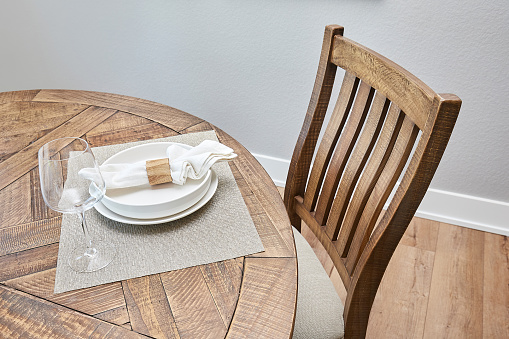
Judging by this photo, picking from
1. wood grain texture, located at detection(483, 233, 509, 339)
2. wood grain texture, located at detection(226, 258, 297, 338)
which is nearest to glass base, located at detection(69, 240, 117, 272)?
wood grain texture, located at detection(226, 258, 297, 338)

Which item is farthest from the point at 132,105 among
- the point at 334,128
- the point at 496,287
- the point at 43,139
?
the point at 496,287

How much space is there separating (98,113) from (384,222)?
32.8 inches

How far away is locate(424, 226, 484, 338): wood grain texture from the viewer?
1.61m

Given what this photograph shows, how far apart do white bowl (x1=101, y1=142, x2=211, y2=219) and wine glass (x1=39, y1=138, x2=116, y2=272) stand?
9 cm

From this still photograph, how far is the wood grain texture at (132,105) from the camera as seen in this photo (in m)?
1.23

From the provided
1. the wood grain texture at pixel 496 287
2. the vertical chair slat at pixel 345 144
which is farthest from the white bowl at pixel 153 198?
the wood grain texture at pixel 496 287

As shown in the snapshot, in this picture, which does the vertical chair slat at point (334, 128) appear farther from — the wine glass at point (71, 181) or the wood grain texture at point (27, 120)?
the wood grain texture at point (27, 120)

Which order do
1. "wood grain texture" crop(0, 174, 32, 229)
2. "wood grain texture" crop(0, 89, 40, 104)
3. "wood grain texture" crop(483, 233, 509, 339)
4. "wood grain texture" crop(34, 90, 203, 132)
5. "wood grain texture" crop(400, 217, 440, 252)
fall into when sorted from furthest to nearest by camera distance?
"wood grain texture" crop(400, 217, 440, 252) → "wood grain texture" crop(483, 233, 509, 339) → "wood grain texture" crop(0, 89, 40, 104) → "wood grain texture" crop(34, 90, 203, 132) → "wood grain texture" crop(0, 174, 32, 229)

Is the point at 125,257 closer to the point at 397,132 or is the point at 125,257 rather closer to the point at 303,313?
the point at 303,313

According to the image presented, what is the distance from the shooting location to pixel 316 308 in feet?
3.32

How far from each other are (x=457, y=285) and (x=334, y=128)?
1.06m

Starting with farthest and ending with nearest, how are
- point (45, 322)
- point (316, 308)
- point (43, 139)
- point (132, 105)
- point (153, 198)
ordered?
point (132, 105), point (43, 139), point (316, 308), point (153, 198), point (45, 322)

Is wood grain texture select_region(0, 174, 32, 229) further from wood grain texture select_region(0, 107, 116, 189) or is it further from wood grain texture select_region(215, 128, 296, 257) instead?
wood grain texture select_region(215, 128, 296, 257)

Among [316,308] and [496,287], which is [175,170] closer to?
[316,308]
